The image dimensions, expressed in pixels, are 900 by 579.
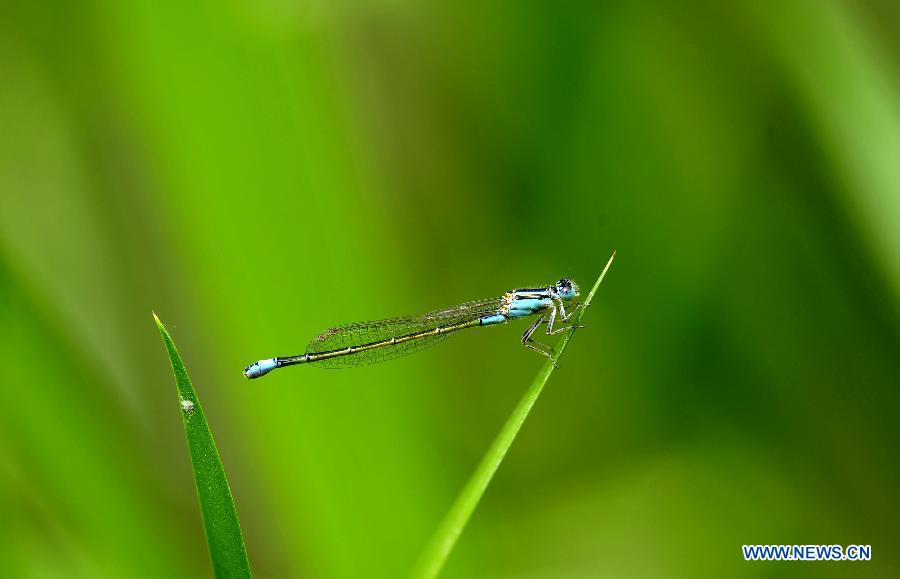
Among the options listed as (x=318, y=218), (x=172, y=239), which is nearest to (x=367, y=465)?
(x=318, y=218)

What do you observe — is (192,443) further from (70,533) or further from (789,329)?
(789,329)

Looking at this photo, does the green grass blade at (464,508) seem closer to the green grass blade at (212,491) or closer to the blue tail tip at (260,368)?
the green grass blade at (212,491)

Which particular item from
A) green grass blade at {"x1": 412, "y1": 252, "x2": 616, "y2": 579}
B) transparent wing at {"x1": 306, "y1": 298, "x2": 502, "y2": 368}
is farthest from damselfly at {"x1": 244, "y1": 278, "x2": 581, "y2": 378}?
green grass blade at {"x1": 412, "y1": 252, "x2": 616, "y2": 579}

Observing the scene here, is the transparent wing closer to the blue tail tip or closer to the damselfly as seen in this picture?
the damselfly

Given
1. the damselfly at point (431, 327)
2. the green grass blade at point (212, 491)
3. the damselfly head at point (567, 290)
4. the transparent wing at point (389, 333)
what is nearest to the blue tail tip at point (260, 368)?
the damselfly at point (431, 327)

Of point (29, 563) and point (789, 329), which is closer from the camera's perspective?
point (29, 563)

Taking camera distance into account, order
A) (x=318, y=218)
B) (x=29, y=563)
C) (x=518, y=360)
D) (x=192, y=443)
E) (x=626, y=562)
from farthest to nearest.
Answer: (x=518, y=360) < (x=626, y=562) < (x=29, y=563) < (x=318, y=218) < (x=192, y=443)

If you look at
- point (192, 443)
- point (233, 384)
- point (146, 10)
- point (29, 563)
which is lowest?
point (192, 443)
